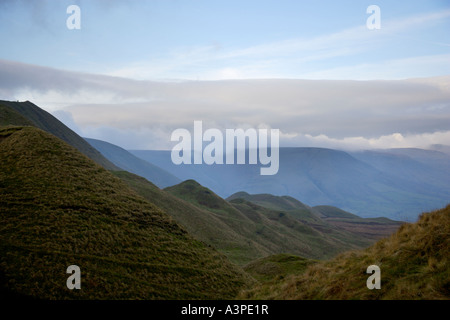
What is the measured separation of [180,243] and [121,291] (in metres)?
11.6

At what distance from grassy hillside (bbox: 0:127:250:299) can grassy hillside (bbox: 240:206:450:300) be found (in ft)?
33.1

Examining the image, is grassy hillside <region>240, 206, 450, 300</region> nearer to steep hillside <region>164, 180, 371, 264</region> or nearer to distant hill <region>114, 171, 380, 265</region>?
distant hill <region>114, 171, 380, 265</region>

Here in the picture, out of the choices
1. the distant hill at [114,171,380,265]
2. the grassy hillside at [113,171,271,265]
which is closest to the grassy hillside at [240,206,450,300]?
the distant hill at [114,171,380,265]

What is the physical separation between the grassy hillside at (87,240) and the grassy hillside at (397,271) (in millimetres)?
10098

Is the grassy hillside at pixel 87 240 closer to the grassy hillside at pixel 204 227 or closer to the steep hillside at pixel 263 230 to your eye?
the grassy hillside at pixel 204 227

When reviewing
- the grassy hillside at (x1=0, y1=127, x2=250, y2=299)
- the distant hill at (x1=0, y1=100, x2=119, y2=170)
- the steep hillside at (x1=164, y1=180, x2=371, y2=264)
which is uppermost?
the distant hill at (x1=0, y1=100, x2=119, y2=170)

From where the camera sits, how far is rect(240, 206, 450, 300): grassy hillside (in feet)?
51.2

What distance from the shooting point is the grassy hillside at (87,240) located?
26250mm

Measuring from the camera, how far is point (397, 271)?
17.9 meters
